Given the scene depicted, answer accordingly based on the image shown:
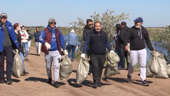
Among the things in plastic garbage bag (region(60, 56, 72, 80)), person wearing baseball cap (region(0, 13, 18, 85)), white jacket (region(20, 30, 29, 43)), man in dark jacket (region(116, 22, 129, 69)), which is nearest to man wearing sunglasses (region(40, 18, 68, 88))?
plastic garbage bag (region(60, 56, 72, 80))

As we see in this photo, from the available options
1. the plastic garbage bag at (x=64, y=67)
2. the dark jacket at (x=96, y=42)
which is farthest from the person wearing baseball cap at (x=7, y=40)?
the dark jacket at (x=96, y=42)

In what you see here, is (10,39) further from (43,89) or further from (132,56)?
(132,56)

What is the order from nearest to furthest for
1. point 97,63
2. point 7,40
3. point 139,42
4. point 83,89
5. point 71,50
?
point 7,40 < point 83,89 < point 97,63 < point 139,42 < point 71,50

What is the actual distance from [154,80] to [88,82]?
223 centimetres

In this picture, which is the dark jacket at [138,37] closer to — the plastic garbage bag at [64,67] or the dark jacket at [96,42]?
the dark jacket at [96,42]

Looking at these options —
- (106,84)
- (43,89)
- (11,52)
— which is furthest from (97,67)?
(11,52)

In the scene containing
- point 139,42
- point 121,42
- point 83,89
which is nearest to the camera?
point 83,89

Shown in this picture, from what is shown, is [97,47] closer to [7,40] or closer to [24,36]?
[7,40]

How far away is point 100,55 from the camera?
913 centimetres

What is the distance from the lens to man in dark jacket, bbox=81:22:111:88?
9.04 meters

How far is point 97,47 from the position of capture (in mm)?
9039

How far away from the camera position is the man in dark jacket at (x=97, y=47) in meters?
9.04

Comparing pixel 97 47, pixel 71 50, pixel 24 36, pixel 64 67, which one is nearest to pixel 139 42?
pixel 97 47

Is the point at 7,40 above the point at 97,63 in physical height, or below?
above
